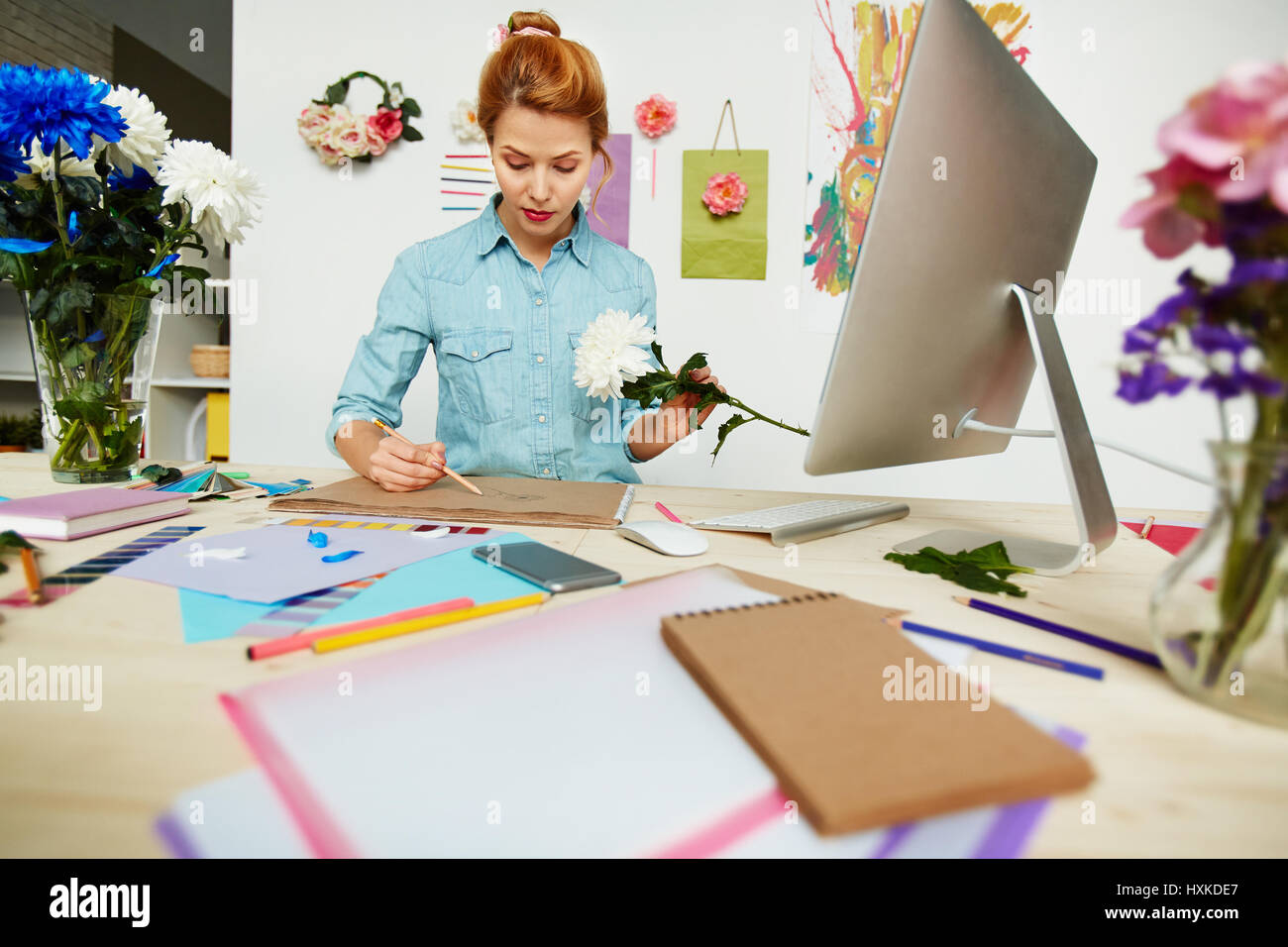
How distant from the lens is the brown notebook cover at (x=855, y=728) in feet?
0.98

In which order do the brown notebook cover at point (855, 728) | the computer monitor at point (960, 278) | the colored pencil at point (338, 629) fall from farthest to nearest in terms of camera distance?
the computer monitor at point (960, 278), the colored pencil at point (338, 629), the brown notebook cover at point (855, 728)

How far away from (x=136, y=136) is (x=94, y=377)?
1.04 ft

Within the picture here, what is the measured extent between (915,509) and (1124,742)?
2.18 ft

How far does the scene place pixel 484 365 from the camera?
57.7 inches

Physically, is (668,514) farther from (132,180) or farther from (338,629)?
(132,180)

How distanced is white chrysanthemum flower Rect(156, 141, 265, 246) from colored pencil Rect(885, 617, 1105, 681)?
0.97m

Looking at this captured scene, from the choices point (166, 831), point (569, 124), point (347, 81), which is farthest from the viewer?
point (347, 81)

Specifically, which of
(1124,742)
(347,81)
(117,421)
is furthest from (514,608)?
(347,81)

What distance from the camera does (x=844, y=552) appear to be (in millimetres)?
747

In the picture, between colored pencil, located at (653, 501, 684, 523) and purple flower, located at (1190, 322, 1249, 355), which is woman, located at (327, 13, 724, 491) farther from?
purple flower, located at (1190, 322, 1249, 355)

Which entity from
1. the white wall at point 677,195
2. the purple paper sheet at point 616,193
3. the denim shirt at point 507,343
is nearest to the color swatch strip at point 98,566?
the denim shirt at point 507,343

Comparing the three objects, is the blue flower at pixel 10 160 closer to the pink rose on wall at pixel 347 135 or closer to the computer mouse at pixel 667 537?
the computer mouse at pixel 667 537

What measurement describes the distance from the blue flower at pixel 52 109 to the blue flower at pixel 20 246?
108mm

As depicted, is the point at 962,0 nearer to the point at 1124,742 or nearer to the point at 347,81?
the point at 1124,742
